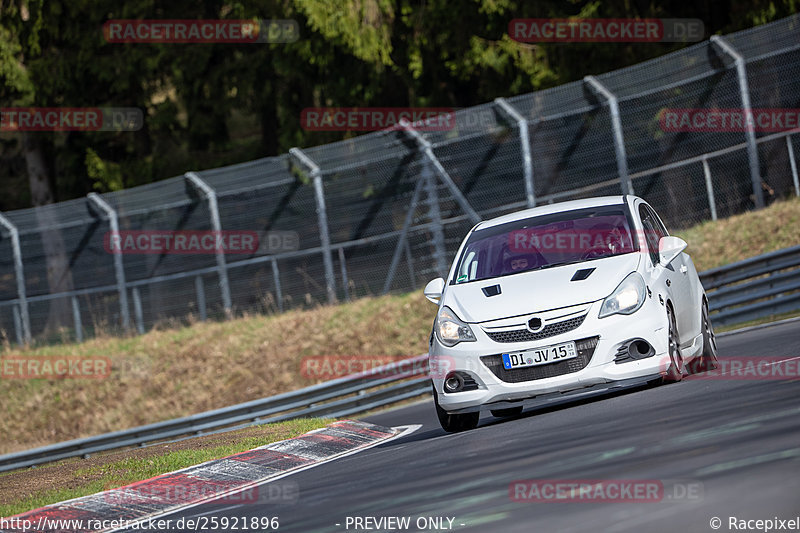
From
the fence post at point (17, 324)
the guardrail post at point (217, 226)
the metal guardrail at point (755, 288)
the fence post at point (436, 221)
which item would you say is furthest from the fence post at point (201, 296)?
the metal guardrail at point (755, 288)

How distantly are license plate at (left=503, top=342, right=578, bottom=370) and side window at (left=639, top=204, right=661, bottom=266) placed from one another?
132 cm

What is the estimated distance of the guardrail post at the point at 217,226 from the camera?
76.2 ft

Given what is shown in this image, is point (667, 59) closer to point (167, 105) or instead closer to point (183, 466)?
point (183, 466)

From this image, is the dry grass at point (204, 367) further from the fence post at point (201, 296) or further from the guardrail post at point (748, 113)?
the guardrail post at point (748, 113)

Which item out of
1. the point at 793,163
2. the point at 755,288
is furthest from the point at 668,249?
the point at 793,163

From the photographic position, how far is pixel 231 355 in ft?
72.9

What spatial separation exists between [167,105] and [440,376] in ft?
86.1

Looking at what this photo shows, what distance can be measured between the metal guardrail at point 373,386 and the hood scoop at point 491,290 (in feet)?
22.0

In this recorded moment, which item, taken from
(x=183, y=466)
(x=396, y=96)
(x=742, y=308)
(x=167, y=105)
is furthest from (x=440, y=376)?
(x=167, y=105)

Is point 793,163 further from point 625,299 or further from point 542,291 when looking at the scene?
point 542,291

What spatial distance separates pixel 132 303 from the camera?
25.4 meters

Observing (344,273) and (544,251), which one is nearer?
(544,251)

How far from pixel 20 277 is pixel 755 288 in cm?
1510

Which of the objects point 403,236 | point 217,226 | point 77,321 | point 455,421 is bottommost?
point 77,321
